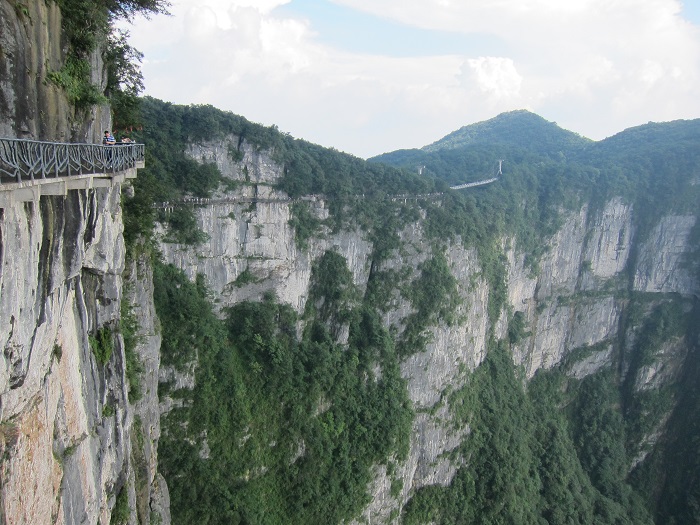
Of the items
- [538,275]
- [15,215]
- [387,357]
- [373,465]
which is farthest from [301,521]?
[538,275]

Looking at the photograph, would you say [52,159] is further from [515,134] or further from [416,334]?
[515,134]

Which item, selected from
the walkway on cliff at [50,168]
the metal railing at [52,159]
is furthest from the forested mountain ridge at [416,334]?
the walkway on cliff at [50,168]

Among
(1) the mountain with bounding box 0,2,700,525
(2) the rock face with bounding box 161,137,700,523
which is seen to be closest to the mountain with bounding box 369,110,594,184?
(1) the mountain with bounding box 0,2,700,525

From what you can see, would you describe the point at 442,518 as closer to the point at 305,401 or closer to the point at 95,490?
the point at 305,401

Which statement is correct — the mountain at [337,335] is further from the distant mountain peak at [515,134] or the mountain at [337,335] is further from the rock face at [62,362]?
the distant mountain peak at [515,134]

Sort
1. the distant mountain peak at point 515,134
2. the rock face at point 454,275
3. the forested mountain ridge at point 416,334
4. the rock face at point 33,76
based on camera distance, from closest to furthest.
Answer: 1. the rock face at point 33,76
2. the forested mountain ridge at point 416,334
3. the rock face at point 454,275
4. the distant mountain peak at point 515,134

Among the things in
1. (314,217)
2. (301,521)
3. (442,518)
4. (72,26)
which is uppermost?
(72,26)
